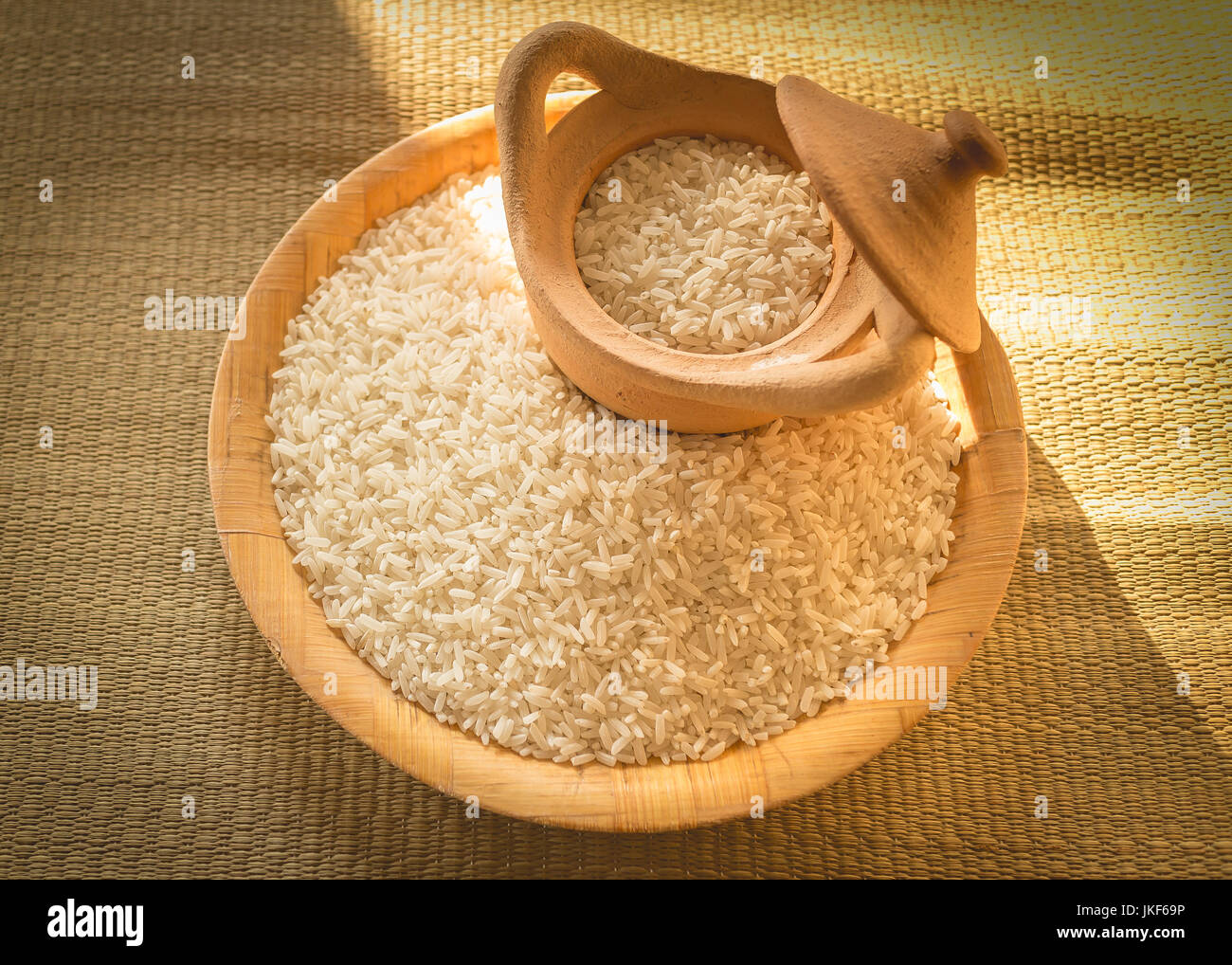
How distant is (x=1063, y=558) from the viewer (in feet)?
6.13

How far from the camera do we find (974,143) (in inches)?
46.6

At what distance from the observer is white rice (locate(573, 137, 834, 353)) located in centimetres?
139

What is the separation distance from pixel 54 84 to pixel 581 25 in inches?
54.0

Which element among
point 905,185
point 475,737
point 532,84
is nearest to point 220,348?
point 532,84

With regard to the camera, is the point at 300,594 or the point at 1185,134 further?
the point at 1185,134

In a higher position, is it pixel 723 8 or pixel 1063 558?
pixel 723 8

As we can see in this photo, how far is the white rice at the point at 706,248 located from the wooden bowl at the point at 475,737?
1.34 feet

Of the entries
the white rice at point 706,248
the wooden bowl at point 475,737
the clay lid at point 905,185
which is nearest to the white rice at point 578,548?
the wooden bowl at point 475,737

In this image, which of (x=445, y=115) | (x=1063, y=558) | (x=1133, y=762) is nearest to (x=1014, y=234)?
(x=1063, y=558)

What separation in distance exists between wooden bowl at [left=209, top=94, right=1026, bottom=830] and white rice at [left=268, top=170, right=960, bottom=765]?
0.10ft

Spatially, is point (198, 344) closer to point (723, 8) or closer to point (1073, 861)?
point (723, 8)

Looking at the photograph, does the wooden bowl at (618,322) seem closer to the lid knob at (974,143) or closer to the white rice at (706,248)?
the white rice at (706,248)

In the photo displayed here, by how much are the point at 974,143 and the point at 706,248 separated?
384mm

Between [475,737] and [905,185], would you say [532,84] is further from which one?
[475,737]
